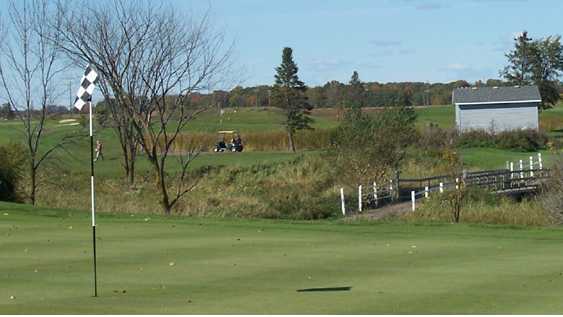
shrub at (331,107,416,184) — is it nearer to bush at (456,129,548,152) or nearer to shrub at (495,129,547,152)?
bush at (456,129,548,152)

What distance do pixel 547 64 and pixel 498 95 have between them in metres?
14.0

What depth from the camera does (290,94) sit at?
9175cm

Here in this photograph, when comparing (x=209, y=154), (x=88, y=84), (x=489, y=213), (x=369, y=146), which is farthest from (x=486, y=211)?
(x=209, y=154)

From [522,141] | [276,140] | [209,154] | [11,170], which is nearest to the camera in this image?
[11,170]

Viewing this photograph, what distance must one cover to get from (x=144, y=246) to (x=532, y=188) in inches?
1166

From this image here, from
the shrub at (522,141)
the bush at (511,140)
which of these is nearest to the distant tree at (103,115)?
the bush at (511,140)

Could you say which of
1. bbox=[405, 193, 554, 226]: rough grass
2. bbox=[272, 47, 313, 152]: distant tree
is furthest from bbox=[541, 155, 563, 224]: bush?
bbox=[272, 47, 313, 152]: distant tree

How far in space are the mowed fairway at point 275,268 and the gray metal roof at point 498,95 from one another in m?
67.2

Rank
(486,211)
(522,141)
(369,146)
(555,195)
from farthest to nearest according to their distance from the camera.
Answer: (522,141) < (369,146) < (486,211) < (555,195)

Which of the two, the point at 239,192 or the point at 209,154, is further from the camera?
the point at 209,154

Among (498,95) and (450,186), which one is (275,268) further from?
(498,95)

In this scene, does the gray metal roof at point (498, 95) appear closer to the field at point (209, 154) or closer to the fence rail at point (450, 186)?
the field at point (209, 154)

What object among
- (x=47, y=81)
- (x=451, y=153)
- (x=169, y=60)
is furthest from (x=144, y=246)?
(x=451, y=153)

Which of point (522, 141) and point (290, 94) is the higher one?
point (290, 94)
